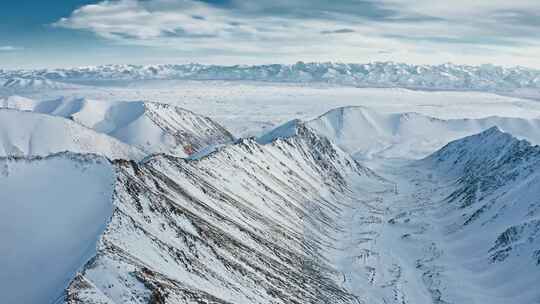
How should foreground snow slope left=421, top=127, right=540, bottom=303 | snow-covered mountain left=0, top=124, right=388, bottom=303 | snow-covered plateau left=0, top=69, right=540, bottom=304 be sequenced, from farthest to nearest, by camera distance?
foreground snow slope left=421, top=127, right=540, bottom=303, snow-covered plateau left=0, top=69, right=540, bottom=304, snow-covered mountain left=0, top=124, right=388, bottom=303

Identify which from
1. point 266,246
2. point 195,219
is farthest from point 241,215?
point 195,219

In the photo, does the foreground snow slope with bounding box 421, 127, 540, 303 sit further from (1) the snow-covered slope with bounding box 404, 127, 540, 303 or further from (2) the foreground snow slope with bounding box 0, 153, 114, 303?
(2) the foreground snow slope with bounding box 0, 153, 114, 303

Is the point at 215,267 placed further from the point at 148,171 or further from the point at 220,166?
the point at 220,166

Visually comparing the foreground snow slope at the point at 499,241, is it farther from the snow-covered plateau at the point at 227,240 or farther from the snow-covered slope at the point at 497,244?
the snow-covered plateau at the point at 227,240

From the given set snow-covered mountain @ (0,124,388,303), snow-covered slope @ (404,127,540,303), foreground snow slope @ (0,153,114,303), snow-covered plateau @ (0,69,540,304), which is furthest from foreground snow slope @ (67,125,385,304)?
snow-covered slope @ (404,127,540,303)

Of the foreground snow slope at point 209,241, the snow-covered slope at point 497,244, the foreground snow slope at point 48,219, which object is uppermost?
the foreground snow slope at point 48,219

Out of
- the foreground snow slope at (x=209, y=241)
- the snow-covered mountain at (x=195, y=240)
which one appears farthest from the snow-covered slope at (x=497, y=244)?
the foreground snow slope at (x=209, y=241)

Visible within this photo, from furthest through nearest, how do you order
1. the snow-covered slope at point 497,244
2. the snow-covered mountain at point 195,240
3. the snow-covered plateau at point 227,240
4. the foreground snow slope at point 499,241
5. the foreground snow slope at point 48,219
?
the snow-covered slope at point 497,244
the foreground snow slope at point 499,241
the snow-covered plateau at point 227,240
the foreground snow slope at point 48,219
the snow-covered mountain at point 195,240
